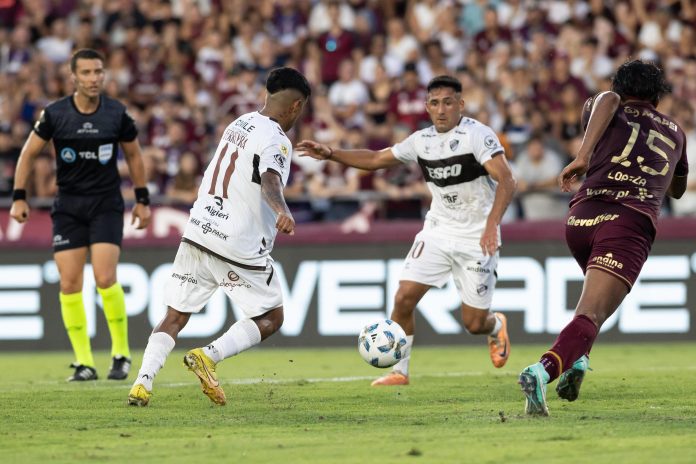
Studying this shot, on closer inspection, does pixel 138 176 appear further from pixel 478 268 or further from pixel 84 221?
pixel 478 268

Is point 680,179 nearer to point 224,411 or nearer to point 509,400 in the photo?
point 509,400

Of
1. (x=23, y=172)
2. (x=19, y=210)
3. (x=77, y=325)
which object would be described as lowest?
(x=77, y=325)

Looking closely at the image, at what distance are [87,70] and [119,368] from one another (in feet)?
8.48

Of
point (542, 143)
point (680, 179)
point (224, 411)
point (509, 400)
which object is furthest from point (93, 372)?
point (542, 143)

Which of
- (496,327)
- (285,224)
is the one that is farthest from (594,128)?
(496,327)

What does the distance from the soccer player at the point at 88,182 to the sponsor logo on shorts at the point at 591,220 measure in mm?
4365

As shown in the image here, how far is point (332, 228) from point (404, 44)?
15.0ft

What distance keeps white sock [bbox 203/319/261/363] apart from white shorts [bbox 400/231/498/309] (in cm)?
216

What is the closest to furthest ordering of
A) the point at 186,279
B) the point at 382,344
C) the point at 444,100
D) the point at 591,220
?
the point at 591,220 → the point at 186,279 → the point at 382,344 → the point at 444,100

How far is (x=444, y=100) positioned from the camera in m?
10.2

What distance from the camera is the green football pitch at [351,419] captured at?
6305 mm

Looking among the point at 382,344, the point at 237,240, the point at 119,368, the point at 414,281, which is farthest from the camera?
the point at 119,368

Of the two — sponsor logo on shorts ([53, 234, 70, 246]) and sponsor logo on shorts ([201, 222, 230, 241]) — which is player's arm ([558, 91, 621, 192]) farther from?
sponsor logo on shorts ([53, 234, 70, 246])

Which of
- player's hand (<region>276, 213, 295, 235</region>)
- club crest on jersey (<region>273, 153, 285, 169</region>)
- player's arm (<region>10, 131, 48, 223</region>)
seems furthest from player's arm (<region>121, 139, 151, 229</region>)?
player's hand (<region>276, 213, 295, 235</region>)
